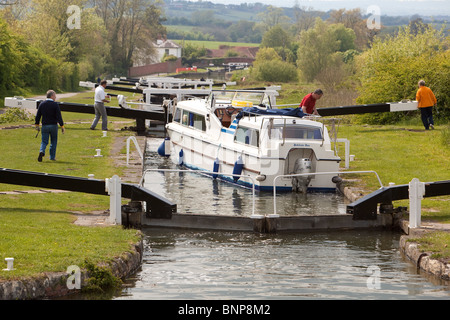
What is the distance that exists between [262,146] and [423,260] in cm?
782

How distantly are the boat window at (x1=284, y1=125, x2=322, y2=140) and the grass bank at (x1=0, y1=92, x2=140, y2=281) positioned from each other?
458 cm

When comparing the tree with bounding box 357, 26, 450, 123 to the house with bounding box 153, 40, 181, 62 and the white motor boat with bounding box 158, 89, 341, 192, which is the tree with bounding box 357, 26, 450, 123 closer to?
the white motor boat with bounding box 158, 89, 341, 192

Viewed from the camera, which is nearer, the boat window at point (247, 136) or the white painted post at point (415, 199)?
the white painted post at point (415, 199)

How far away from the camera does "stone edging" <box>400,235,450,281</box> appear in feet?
40.1

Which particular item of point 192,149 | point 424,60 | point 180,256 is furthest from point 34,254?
point 424,60

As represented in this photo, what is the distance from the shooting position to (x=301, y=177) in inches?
787

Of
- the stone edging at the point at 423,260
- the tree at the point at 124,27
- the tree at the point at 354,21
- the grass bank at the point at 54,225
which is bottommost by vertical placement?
the stone edging at the point at 423,260

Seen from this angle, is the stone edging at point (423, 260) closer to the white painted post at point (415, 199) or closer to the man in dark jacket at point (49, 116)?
the white painted post at point (415, 199)

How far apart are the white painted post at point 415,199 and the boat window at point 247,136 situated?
6268mm

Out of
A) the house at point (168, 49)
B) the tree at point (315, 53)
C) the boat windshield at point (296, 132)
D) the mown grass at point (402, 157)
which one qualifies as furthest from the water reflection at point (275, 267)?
the house at point (168, 49)

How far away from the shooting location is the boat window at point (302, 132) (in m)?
20.3

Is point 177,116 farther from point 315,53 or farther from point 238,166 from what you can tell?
point 315,53

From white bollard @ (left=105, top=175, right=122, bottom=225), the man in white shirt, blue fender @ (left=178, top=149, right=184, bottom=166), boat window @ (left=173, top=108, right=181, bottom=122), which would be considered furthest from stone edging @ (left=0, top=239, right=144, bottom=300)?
the man in white shirt

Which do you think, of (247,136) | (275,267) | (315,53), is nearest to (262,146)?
(247,136)
